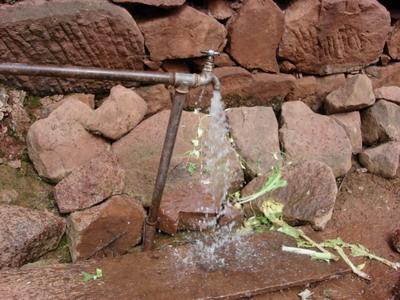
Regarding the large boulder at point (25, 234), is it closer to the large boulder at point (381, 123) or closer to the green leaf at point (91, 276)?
the green leaf at point (91, 276)

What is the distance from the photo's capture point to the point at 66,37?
2.45m

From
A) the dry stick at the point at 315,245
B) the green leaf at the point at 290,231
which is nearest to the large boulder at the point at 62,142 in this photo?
the green leaf at the point at 290,231

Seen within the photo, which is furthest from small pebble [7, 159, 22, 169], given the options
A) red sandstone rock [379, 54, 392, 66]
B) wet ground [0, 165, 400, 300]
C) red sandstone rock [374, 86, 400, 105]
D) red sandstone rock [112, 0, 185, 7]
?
red sandstone rock [379, 54, 392, 66]

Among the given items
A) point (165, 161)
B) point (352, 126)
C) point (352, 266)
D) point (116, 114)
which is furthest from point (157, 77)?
point (352, 126)

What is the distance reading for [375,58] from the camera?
126 inches

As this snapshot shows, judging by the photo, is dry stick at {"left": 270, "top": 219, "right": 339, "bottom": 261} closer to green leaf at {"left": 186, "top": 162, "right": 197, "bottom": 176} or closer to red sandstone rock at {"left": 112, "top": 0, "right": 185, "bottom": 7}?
green leaf at {"left": 186, "top": 162, "right": 197, "bottom": 176}

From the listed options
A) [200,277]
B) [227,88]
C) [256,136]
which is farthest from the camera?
[227,88]

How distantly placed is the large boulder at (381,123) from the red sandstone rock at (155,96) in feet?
4.57

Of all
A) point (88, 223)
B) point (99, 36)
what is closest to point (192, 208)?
point (88, 223)

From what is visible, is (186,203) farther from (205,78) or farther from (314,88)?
(314,88)

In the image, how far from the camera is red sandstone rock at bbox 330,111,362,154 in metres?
3.10

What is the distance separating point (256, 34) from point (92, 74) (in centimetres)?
145

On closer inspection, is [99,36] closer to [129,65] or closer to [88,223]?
[129,65]

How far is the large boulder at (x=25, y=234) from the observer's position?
6.92 feet
